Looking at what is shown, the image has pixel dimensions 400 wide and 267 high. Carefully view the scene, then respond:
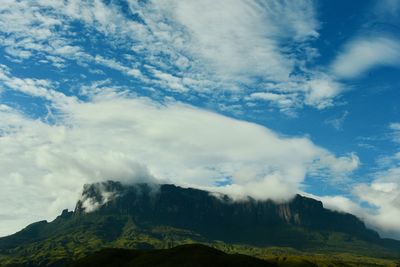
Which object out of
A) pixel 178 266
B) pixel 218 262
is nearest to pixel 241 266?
pixel 218 262

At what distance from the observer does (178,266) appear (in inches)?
7667

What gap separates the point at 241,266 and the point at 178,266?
28.4 meters

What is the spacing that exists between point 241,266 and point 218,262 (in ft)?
34.3

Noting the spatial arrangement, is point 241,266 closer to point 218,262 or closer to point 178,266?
point 218,262

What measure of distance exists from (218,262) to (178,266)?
1849 cm

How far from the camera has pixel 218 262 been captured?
19950 centimetres

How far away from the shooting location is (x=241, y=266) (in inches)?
7800
